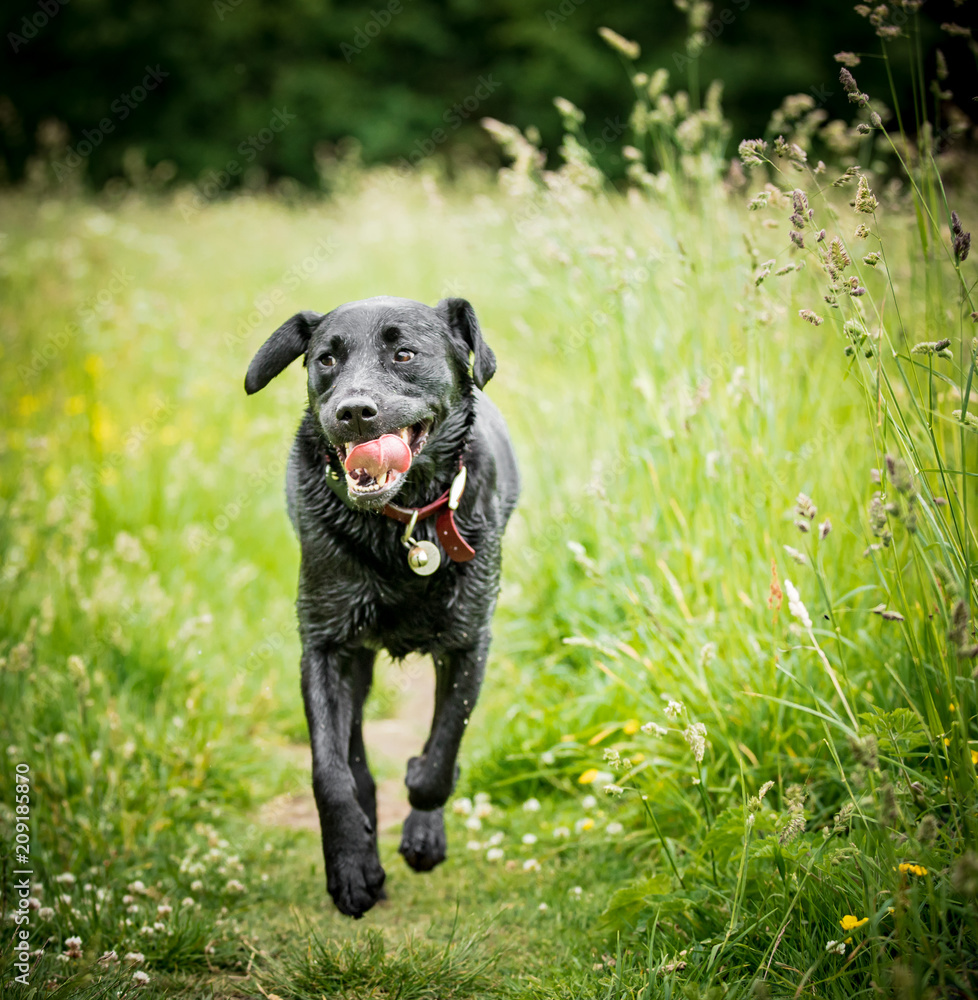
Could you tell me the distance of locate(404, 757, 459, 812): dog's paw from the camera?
8.44 feet

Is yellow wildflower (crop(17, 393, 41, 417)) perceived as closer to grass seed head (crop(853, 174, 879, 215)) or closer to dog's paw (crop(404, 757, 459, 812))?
dog's paw (crop(404, 757, 459, 812))

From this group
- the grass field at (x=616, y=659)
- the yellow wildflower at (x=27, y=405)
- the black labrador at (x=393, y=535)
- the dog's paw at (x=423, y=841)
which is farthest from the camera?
the yellow wildflower at (x=27, y=405)

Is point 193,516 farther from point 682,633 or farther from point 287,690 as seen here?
point 682,633

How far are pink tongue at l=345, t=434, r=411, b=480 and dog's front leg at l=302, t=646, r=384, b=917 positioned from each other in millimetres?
636

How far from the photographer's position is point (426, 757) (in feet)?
8.58

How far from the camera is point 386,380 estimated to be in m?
2.46

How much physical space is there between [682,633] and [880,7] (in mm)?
1950

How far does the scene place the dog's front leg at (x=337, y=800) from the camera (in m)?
2.29

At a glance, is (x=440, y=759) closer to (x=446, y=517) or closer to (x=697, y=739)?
(x=446, y=517)

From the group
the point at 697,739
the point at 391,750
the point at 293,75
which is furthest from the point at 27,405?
the point at 293,75

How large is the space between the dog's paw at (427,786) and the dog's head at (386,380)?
0.84m

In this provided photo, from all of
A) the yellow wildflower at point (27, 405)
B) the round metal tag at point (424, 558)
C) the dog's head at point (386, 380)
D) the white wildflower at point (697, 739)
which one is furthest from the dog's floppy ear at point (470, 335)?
the yellow wildflower at point (27, 405)

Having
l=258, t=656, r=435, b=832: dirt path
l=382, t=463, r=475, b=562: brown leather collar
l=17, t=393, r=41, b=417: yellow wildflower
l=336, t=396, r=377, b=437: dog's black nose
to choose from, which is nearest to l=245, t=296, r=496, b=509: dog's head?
l=336, t=396, r=377, b=437: dog's black nose

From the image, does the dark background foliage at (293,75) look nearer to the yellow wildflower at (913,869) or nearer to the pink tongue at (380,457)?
the pink tongue at (380,457)
